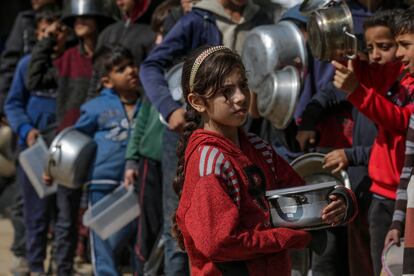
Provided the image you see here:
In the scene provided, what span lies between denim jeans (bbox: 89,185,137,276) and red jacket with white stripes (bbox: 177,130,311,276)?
8.42ft

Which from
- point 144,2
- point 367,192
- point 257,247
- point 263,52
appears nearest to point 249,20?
point 263,52

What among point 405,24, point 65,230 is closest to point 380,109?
point 405,24

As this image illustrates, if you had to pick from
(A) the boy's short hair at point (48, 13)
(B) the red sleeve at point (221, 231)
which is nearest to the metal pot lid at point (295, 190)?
(B) the red sleeve at point (221, 231)

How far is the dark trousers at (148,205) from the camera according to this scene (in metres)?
5.93

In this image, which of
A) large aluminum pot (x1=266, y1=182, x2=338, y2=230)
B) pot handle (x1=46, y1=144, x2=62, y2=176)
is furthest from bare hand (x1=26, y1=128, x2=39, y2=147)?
large aluminum pot (x1=266, y1=182, x2=338, y2=230)

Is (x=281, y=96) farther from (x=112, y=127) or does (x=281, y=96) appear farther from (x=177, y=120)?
(x=112, y=127)

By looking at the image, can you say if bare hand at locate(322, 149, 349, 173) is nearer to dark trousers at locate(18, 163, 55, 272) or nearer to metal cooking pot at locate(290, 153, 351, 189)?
metal cooking pot at locate(290, 153, 351, 189)

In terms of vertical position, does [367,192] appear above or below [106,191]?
above

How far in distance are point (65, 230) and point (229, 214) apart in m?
3.50

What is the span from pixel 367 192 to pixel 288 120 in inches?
19.4

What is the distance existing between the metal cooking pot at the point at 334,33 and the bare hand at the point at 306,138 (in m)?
0.47

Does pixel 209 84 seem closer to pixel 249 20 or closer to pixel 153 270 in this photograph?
pixel 249 20

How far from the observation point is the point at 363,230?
4.83m

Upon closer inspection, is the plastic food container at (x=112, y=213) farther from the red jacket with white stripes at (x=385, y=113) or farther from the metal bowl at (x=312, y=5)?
the red jacket with white stripes at (x=385, y=113)
